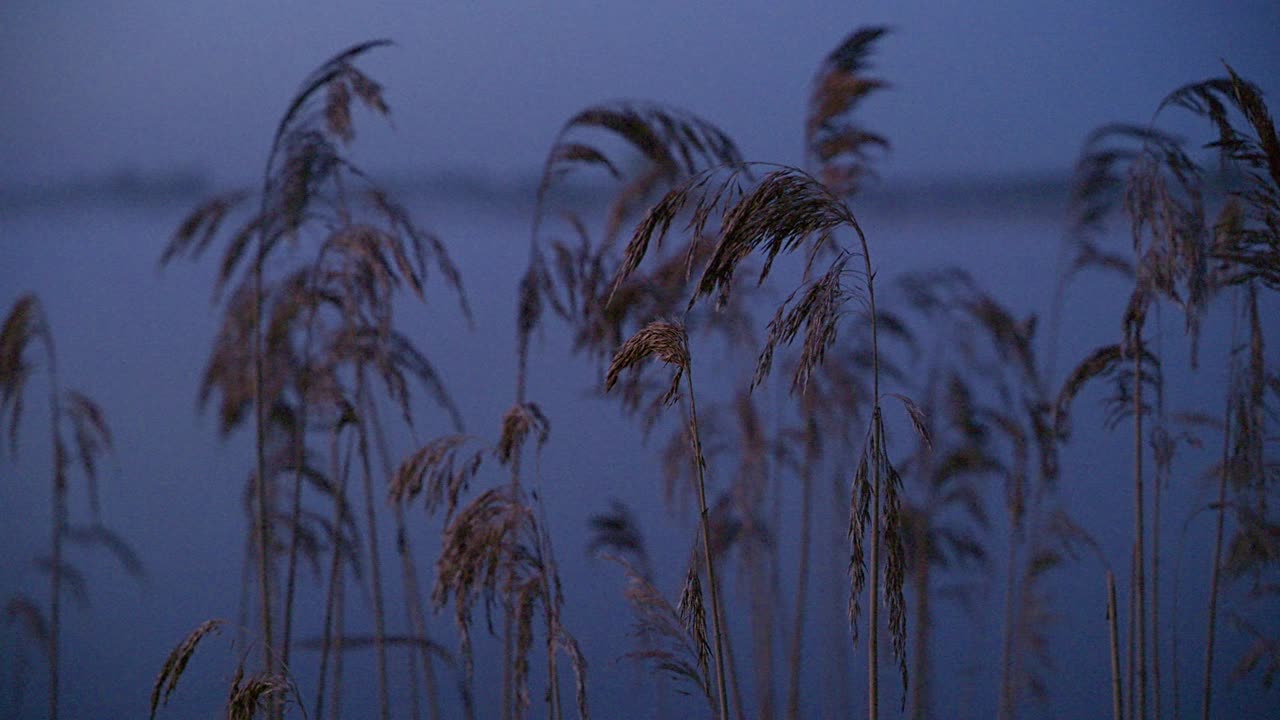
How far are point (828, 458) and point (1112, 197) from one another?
1.35 m

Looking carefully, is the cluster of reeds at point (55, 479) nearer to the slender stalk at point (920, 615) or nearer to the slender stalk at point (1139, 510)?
the slender stalk at point (920, 615)

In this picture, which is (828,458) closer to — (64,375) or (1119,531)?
(1119,531)

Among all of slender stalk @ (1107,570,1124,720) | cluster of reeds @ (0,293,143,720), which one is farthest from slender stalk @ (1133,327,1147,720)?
cluster of reeds @ (0,293,143,720)

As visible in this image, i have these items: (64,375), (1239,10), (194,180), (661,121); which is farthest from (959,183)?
(64,375)

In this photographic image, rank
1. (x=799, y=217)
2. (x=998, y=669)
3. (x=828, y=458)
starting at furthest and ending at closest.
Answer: (x=998, y=669) < (x=828, y=458) < (x=799, y=217)

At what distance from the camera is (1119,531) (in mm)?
4398

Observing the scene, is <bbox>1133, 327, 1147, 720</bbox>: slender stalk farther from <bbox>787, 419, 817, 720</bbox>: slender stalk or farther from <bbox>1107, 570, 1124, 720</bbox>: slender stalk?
<bbox>787, 419, 817, 720</bbox>: slender stalk

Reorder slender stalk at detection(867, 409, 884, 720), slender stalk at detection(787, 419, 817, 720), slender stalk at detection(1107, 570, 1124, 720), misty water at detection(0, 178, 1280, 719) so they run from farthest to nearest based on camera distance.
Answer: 1. misty water at detection(0, 178, 1280, 719)
2. slender stalk at detection(787, 419, 817, 720)
3. slender stalk at detection(1107, 570, 1124, 720)
4. slender stalk at detection(867, 409, 884, 720)

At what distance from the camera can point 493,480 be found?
463cm

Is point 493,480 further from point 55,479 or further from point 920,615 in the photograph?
point 920,615

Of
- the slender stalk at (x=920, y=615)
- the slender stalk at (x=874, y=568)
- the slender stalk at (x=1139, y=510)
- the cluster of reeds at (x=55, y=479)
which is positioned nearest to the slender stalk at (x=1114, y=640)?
the slender stalk at (x=1139, y=510)

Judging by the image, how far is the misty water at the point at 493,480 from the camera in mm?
4375

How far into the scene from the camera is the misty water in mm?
4375

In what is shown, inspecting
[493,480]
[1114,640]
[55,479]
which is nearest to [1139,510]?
[1114,640]
